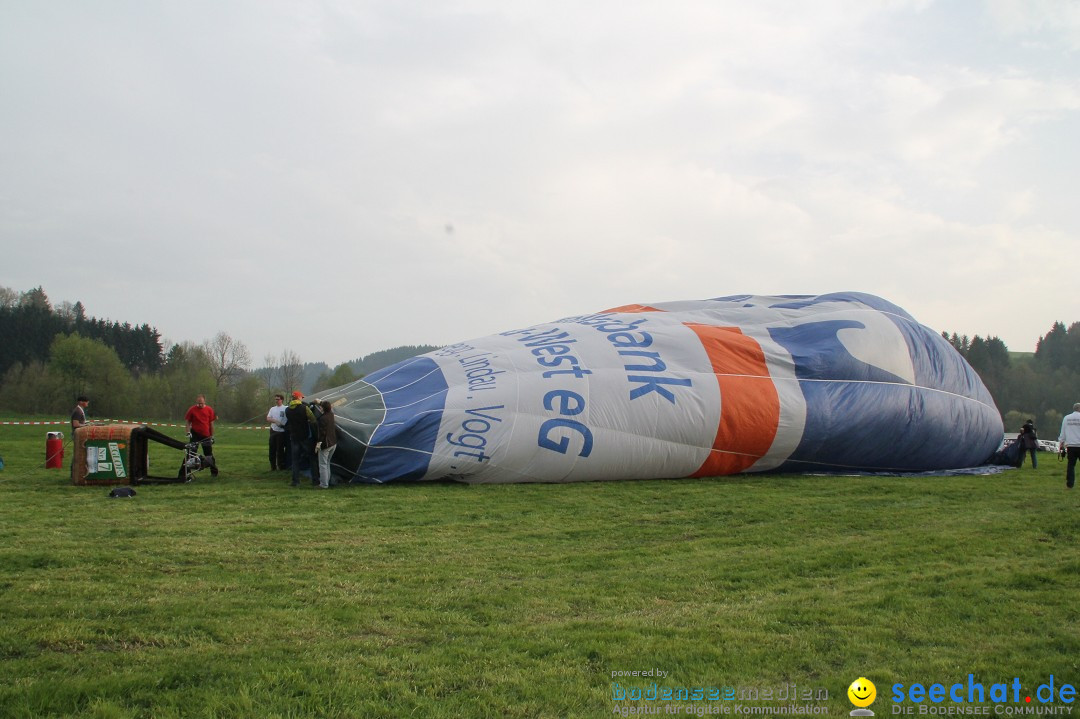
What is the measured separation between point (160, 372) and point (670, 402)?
44.6 meters

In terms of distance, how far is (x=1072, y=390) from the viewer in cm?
5284

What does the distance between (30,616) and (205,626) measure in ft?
2.68

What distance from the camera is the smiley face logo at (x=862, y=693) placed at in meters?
2.74

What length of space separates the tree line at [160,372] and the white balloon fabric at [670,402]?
37.6ft

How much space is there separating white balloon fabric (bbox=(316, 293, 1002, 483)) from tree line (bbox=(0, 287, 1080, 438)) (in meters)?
11.5

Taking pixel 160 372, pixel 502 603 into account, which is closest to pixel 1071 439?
pixel 502 603

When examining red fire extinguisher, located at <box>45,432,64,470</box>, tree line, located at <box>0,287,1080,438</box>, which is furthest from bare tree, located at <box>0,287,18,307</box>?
red fire extinguisher, located at <box>45,432,64,470</box>

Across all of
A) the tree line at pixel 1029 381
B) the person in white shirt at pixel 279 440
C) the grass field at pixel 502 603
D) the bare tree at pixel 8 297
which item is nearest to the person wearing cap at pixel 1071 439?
the grass field at pixel 502 603

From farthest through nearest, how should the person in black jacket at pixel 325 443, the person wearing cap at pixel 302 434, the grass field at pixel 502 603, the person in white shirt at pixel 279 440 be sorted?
the person in white shirt at pixel 279 440
the person wearing cap at pixel 302 434
the person in black jacket at pixel 325 443
the grass field at pixel 502 603

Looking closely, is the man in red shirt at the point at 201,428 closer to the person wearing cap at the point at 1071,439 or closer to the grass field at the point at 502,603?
the grass field at the point at 502,603

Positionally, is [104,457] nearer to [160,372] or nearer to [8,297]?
[160,372]

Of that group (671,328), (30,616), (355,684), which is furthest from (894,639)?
(671,328)

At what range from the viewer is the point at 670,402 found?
31.1 feet

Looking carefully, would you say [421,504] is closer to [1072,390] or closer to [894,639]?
[894,639]
